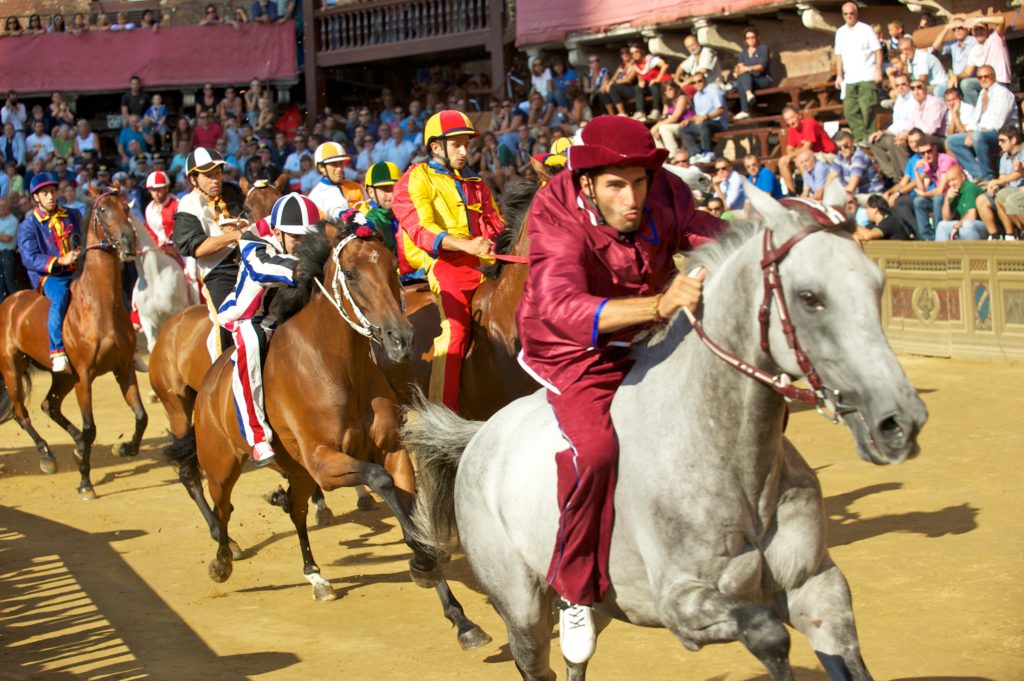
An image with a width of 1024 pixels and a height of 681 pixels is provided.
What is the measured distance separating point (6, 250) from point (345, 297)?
14.9 meters

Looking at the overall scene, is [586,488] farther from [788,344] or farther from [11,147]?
[11,147]

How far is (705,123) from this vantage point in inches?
810

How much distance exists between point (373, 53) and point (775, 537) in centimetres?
2800

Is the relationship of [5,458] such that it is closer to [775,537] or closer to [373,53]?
[775,537]

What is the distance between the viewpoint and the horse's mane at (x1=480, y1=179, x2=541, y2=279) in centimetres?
875

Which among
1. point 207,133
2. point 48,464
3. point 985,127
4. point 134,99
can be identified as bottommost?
Result: point 48,464

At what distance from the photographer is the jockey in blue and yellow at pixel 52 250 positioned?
42.5ft

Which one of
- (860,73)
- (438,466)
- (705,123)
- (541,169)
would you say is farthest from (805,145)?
(438,466)

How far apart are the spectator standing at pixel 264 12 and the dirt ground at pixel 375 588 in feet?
70.1

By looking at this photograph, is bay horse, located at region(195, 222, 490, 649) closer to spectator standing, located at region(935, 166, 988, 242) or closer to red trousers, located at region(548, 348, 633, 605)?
red trousers, located at region(548, 348, 633, 605)

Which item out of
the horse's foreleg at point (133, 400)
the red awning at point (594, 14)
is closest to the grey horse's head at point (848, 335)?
the horse's foreleg at point (133, 400)

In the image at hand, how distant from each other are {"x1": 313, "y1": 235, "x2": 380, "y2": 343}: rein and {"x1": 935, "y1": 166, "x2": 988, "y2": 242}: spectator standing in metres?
9.92

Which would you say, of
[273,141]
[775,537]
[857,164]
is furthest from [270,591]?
[273,141]

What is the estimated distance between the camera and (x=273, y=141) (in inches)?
1088
